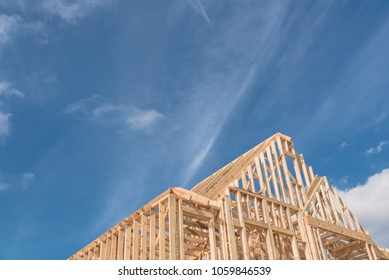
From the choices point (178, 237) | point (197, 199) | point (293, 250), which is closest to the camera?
point (178, 237)

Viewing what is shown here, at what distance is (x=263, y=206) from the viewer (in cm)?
1586

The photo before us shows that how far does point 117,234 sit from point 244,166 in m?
6.46

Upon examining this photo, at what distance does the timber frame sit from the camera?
13727 mm

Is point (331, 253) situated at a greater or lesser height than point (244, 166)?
lesser

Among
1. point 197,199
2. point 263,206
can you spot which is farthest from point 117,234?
point 263,206

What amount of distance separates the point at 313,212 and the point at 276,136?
4.23m

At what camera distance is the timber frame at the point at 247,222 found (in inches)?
540

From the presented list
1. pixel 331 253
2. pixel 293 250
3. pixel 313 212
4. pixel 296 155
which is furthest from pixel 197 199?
pixel 331 253

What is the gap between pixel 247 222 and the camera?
1459cm
